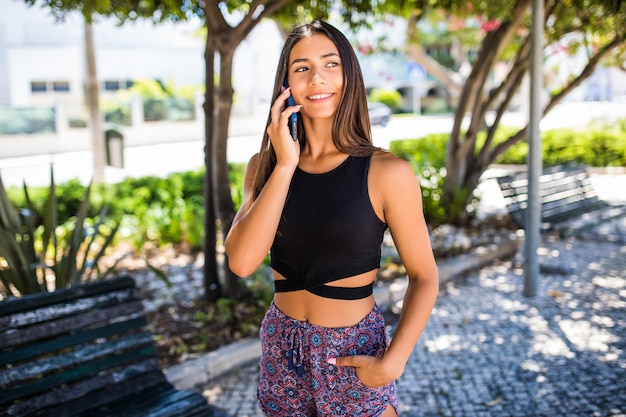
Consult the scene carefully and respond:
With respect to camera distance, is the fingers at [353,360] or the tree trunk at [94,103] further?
the tree trunk at [94,103]

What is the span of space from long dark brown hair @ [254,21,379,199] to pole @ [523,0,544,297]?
3.94 m

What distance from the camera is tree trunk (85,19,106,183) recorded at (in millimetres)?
10555

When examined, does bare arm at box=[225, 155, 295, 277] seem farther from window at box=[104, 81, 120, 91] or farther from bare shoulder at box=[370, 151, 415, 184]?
window at box=[104, 81, 120, 91]

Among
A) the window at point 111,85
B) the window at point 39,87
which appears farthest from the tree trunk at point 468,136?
the window at point 111,85

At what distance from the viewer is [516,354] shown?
14.1ft

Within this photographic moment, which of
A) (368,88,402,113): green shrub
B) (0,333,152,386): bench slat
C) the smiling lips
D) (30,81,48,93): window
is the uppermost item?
(30,81,48,93): window

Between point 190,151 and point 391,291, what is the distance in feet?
55.9

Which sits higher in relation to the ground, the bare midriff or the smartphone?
the smartphone

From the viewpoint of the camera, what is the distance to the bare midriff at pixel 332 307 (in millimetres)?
1770

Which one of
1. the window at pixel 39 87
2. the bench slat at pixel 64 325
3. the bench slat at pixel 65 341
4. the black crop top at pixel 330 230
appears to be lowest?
the bench slat at pixel 65 341

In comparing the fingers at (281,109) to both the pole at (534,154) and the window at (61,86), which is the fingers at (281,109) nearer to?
the pole at (534,154)

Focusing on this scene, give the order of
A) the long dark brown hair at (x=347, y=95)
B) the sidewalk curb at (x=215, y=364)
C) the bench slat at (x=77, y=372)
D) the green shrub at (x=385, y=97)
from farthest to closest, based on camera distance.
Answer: the green shrub at (x=385, y=97)
the sidewalk curb at (x=215, y=364)
the bench slat at (x=77, y=372)
the long dark brown hair at (x=347, y=95)

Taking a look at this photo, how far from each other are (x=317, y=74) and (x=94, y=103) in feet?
32.7

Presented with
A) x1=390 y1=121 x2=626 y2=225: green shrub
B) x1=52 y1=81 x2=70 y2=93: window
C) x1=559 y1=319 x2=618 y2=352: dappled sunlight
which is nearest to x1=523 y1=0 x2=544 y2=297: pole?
x1=559 y1=319 x2=618 y2=352: dappled sunlight
